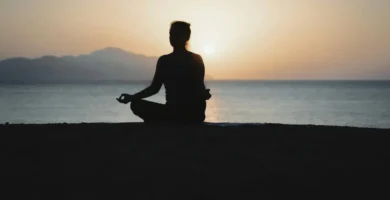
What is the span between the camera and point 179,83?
7336 mm

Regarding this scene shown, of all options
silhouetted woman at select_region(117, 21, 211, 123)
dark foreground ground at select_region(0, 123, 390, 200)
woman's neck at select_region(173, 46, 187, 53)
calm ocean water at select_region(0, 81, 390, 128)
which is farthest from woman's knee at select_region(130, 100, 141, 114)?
calm ocean water at select_region(0, 81, 390, 128)

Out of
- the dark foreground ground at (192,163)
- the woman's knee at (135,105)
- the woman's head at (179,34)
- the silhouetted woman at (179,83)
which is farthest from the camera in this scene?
the woman's knee at (135,105)

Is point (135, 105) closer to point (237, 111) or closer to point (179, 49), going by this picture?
point (179, 49)

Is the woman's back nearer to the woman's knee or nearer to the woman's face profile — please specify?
the woman's face profile

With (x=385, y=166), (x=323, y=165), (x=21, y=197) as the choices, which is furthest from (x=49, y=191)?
(x=385, y=166)

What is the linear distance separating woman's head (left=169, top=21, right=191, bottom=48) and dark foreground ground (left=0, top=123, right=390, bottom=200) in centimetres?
123

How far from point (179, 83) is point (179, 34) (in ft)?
2.31

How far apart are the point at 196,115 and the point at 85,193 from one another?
3.52 m

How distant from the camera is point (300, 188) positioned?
4547mm

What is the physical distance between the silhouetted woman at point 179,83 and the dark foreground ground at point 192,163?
312 mm

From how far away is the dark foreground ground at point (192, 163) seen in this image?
174 inches

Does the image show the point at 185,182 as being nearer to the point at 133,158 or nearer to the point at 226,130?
the point at 133,158

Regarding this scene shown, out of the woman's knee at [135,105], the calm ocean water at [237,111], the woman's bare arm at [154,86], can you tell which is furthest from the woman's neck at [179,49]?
the calm ocean water at [237,111]

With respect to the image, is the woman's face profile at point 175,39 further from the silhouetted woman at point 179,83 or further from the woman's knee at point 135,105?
the woman's knee at point 135,105
